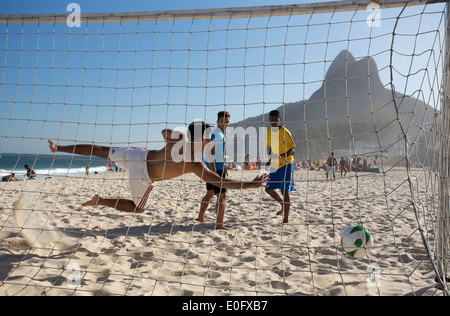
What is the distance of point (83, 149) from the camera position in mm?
3031

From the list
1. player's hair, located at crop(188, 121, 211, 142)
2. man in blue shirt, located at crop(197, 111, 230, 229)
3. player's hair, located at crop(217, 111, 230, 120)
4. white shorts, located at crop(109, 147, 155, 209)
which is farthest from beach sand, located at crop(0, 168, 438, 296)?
player's hair, located at crop(217, 111, 230, 120)

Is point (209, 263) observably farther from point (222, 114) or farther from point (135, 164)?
point (222, 114)

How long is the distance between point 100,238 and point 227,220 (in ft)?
5.44

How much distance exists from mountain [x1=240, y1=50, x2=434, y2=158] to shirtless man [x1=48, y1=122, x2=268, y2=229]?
68 centimetres

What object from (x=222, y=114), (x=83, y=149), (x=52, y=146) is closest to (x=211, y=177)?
(x=222, y=114)

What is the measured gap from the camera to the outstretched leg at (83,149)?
9.55 feet

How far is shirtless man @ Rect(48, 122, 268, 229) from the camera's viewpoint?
2.93 m

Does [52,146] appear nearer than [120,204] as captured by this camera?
Yes

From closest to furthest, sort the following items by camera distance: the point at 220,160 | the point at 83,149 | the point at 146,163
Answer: the point at 83,149, the point at 146,163, the point at 220,160

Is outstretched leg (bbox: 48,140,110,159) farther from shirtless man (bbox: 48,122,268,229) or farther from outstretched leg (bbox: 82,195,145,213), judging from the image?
outstretched leg (bbox: 82,195,145,213)

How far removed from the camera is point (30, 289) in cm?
181

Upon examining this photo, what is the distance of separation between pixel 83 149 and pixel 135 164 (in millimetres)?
545

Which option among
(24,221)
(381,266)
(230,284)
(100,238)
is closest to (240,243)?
(230,284)
